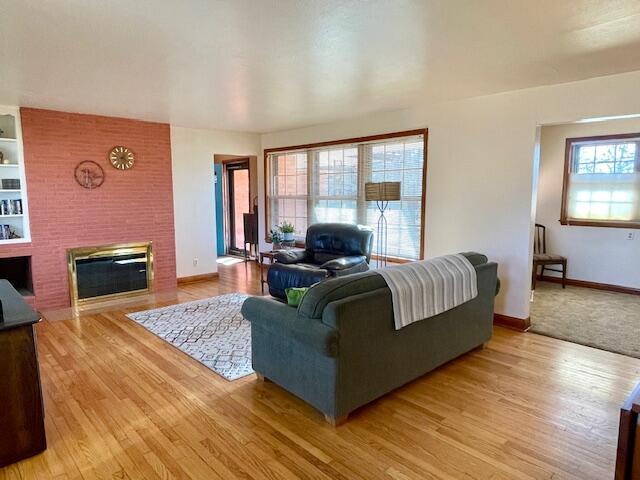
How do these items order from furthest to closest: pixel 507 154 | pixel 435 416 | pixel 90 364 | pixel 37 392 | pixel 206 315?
pixel 206 315, pixel 507 154, pixel 90 364, pixel 435 416, pixel 37 392

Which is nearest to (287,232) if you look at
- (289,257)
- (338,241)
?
(289,257)

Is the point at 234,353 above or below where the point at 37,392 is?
below

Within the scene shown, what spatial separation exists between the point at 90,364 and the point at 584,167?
6.68 m

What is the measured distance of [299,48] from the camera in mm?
2760

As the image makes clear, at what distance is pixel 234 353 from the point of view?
359 cm

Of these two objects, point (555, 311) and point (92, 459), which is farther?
point (555, 311)

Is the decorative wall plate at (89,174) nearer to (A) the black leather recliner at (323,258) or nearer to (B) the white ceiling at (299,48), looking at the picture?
(B) the white ceiling at (299,48)

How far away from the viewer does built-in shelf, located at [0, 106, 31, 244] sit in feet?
15.2

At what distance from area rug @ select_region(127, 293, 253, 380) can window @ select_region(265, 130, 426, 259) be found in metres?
2.01

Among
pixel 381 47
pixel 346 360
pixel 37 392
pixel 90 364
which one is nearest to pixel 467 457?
pixel 346 360

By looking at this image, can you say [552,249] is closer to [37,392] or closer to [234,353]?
[234,353]

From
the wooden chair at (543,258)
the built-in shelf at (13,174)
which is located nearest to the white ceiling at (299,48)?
the built-in shelf at (13,174)

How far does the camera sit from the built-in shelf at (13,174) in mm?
4637

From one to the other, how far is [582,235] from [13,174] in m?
7.66
